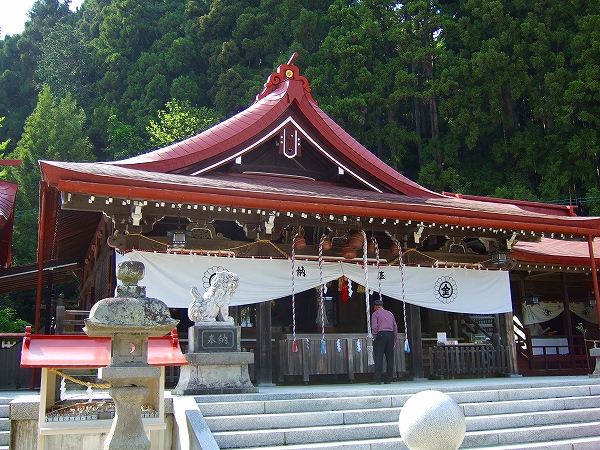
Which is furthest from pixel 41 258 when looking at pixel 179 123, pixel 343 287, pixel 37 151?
pixel 37 151

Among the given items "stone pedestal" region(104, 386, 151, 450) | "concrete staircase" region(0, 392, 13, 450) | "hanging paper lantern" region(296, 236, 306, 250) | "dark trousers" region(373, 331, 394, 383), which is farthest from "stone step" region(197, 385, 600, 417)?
"hanging paper lantern" region(296, 236, 306, 250)

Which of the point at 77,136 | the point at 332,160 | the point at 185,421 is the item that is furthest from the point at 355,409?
the point at 77,136

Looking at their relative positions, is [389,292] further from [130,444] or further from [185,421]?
[130,444]

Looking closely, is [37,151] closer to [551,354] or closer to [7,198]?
[7,198]

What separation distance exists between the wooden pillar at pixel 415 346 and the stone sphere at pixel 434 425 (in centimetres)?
701

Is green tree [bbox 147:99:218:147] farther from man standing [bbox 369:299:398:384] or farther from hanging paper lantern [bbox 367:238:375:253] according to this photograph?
man standing [bbox 369:299:398:384]

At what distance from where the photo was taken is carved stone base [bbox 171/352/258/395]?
8305 mm

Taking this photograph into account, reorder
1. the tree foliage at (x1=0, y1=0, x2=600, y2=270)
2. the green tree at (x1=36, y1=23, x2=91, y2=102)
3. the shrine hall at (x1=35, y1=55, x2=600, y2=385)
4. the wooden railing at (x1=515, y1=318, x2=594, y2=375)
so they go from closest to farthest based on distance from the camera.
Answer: the shrine hall at (x1=35, y1=55, x2=600, y2=385) < the wooden railing at (x1=515, y1=318, x2=594, y2=375) < the tree foliage at (x1=0, y1=0, x2=600, y2=270) < the green tree at (x1=36, y1=23, x2=91, y2=102)

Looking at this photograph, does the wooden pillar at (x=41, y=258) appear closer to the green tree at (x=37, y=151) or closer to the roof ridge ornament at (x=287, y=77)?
the roof ridge ornament at (x=287, y=77)

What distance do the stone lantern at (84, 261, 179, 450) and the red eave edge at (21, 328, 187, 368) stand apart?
84cm

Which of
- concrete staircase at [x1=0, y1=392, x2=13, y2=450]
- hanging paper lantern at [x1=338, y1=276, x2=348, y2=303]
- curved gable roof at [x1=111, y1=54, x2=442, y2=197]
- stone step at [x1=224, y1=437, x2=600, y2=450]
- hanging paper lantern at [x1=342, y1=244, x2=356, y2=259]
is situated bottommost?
stone step at [x1=224, y1=437, x2=600, y2=450]

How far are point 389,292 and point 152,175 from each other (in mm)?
4999

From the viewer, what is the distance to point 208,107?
110 feet

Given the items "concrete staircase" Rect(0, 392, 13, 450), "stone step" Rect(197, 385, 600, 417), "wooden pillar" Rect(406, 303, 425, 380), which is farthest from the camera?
"wooden pillar" Rect(406, 303, 425, 380)
